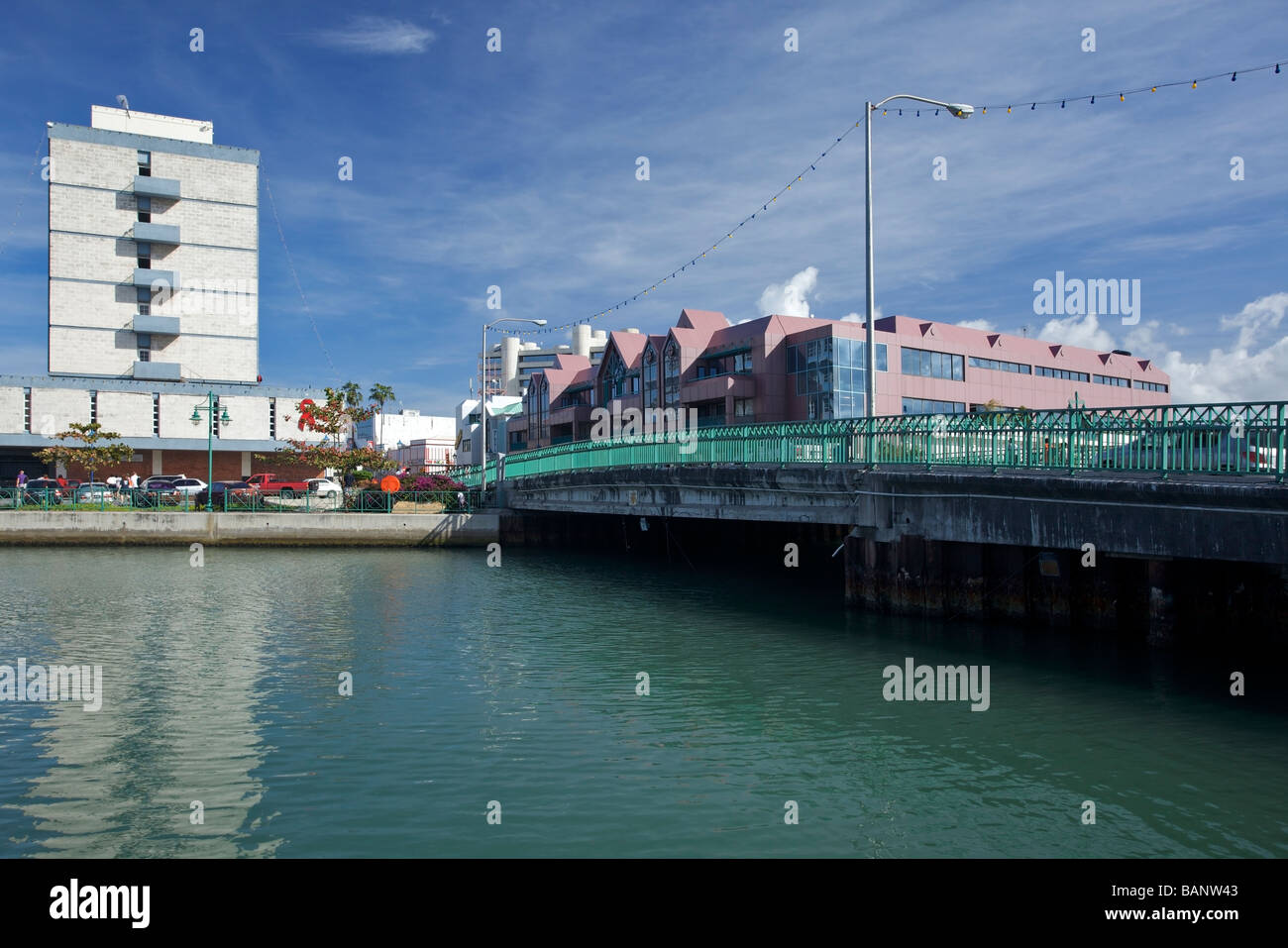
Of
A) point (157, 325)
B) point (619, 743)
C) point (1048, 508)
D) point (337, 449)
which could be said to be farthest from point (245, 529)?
point (1048, 508)

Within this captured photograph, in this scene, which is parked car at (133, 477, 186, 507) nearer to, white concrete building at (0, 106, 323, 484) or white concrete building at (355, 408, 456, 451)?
white concrete building at (0, 106, 323, 484)

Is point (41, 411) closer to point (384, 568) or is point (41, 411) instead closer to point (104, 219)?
point (104, 219)

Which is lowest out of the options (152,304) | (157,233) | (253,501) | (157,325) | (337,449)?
(253,501)

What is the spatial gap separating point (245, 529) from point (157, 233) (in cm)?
3988

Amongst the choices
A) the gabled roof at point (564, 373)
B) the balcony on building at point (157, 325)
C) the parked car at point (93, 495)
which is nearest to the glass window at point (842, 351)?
the gabled roof at point (564, 373)

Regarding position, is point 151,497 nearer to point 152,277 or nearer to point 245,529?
point 245,529

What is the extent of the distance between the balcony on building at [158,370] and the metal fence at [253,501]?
24.4 meters

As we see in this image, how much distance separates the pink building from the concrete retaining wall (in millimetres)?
22851

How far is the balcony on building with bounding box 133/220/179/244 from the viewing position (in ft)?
228

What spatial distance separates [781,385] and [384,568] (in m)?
33.7

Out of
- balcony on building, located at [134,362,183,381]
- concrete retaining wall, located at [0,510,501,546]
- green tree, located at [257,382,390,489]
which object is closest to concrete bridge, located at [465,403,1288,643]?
concrete retaining wall, located at [0,510,501,546]

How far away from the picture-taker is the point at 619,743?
11898 millimetres

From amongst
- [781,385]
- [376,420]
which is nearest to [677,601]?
[781,385]

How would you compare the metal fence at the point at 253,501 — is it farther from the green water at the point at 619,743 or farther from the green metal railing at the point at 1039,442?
the green water at the point at 619,743
